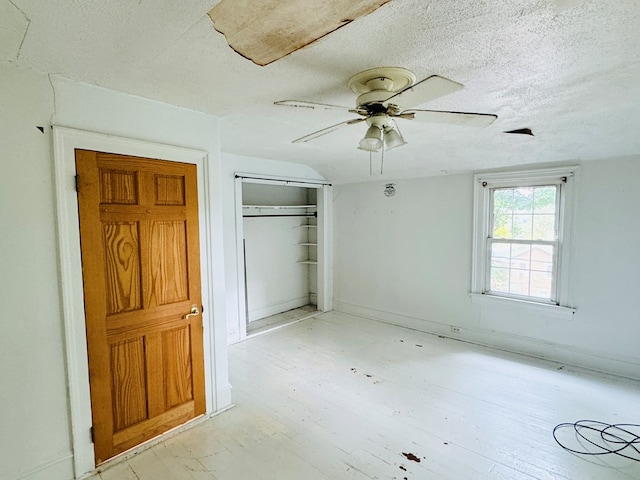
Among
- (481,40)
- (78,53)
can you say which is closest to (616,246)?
(481,40)

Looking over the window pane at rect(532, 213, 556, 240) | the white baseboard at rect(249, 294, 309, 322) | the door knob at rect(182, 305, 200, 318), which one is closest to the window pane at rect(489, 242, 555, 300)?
the window pane at rect(532, 213, 556, 240)

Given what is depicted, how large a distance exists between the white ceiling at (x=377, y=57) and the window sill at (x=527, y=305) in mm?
1775

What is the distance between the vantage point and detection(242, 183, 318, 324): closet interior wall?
4875 millimetres

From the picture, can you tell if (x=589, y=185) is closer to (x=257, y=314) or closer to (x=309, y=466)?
(x=309, y=466)

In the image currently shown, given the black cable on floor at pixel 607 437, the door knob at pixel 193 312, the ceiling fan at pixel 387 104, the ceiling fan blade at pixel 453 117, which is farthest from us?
the door knob at pixel 193 312

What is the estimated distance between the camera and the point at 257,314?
5016mm

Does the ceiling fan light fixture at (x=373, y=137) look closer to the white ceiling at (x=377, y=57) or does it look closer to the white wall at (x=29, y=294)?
the white ceiling at (x=377, y=57)

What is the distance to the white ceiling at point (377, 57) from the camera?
1207 millimetres

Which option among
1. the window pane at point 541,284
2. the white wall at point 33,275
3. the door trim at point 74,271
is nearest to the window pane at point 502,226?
the window pane at point 541,284

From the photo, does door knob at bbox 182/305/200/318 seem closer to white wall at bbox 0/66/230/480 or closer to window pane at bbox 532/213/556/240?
white wall at bbox 0/66/230/480

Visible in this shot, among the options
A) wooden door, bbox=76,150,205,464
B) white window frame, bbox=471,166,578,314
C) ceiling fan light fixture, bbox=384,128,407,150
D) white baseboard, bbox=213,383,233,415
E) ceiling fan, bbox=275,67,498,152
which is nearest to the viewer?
ceiling fan, bbox=275,67,498,152

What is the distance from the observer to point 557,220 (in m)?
3.46

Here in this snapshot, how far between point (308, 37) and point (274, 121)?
1.47 meters

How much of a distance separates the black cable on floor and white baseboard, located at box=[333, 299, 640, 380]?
930 mm
